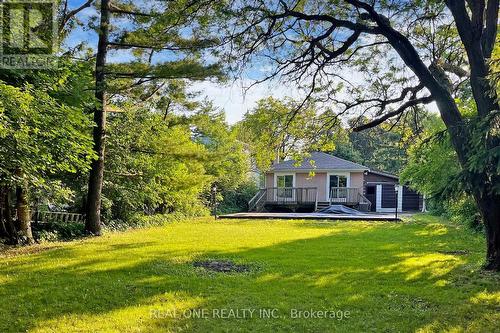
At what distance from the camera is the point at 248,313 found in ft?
14.9

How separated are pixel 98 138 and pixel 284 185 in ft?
55.4

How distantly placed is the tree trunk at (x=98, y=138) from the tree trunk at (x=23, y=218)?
6.35 ft

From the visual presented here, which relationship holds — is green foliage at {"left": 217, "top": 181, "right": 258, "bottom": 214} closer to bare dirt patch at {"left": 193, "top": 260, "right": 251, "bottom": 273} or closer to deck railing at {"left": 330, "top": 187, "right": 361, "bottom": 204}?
deck railing at {"left": 330, "top": 187, "right": 361, "bottom": 204}

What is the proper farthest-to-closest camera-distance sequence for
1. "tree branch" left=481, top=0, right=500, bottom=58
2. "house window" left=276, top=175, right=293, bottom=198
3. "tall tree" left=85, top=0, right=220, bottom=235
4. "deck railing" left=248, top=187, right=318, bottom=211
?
1. "house window" left=276, top=175, right=293, bottom=198
2. "deck railing" left=248, top=187, right=318, bottom=211
3. "tall tree" left=85, top=0, right=220, bottom=235
4. "tree branch" left=481, top=0, right=500, bottom=58

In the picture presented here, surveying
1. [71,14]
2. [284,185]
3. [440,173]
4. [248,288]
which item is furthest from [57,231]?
[284,185]

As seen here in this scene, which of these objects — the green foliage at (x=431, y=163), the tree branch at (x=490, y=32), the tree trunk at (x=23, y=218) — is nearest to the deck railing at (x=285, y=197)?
the green foliage at (x=431, y=163)

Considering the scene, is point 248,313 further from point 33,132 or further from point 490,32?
point 490,32

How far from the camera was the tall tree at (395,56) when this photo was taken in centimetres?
591

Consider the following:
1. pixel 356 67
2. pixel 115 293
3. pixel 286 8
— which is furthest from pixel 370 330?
pixel 356 67

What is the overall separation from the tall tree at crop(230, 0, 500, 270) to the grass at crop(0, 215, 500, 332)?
5.25ft

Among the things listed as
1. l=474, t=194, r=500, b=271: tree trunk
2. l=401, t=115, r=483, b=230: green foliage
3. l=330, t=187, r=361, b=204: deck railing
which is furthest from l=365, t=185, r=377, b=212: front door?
l=474, t=194, r=500, b=271: tree trunk

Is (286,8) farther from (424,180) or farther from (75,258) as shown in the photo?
(424,180)

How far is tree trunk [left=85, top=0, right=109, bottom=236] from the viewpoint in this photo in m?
10.6

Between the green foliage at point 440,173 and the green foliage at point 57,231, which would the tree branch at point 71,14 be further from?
the green foliage at point 440,173
